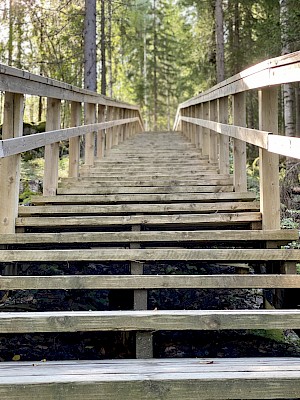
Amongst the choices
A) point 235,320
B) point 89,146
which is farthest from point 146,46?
point 235,320

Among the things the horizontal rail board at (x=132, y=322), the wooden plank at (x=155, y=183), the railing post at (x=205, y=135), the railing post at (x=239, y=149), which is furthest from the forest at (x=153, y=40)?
the horizontal rail board at (x=132, y=322)

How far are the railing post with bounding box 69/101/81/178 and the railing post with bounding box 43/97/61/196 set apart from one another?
0.82m

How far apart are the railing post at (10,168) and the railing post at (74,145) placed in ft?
6.29

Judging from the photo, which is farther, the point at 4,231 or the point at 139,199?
the point at 139,199

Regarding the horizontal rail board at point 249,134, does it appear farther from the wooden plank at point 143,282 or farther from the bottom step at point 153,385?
the bottom step at point 153,385

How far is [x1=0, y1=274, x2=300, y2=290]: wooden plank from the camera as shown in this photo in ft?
8.18

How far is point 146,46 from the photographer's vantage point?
35.8m

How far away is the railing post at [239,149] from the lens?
13.8 ft

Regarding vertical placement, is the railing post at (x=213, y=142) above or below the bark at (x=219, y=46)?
below

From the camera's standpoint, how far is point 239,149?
169 inches

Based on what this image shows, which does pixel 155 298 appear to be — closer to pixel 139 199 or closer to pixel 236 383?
pixel 139 199

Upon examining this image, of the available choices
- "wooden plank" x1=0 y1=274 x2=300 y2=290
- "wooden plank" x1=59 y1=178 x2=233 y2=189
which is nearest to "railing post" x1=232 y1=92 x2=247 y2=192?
"wooden plank" x1=59 y1=178 x2=233 y2=189

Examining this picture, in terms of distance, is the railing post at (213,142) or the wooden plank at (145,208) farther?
the railing post at (213,142)

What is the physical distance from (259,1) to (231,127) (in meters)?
12.2
